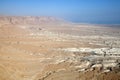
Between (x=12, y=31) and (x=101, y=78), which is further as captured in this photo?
(x=12, y=31)

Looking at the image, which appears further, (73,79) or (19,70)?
(19,70)

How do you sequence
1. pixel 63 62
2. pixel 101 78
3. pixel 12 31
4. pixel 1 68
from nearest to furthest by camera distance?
pixel 101 78 < pixel 1 68 < pixel 63 62 < pixel 12 31

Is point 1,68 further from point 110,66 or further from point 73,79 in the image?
point 110,66

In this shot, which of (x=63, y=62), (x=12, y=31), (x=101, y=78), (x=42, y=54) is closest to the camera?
(x=101, y=78)

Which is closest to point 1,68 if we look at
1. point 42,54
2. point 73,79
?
point 73,79

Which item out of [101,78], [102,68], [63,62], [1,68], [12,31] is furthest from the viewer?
[12,31]

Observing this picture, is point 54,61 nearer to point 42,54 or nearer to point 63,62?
point 63,62

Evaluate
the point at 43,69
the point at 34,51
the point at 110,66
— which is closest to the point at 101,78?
the point at 110,66

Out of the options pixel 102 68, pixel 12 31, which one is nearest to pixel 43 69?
pixel 102 68

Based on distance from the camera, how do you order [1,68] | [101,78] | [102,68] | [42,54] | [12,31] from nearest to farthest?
1. [101,78]
2. [1,68]
3. [102,68]
4. [42,54]
5. [12,31]
